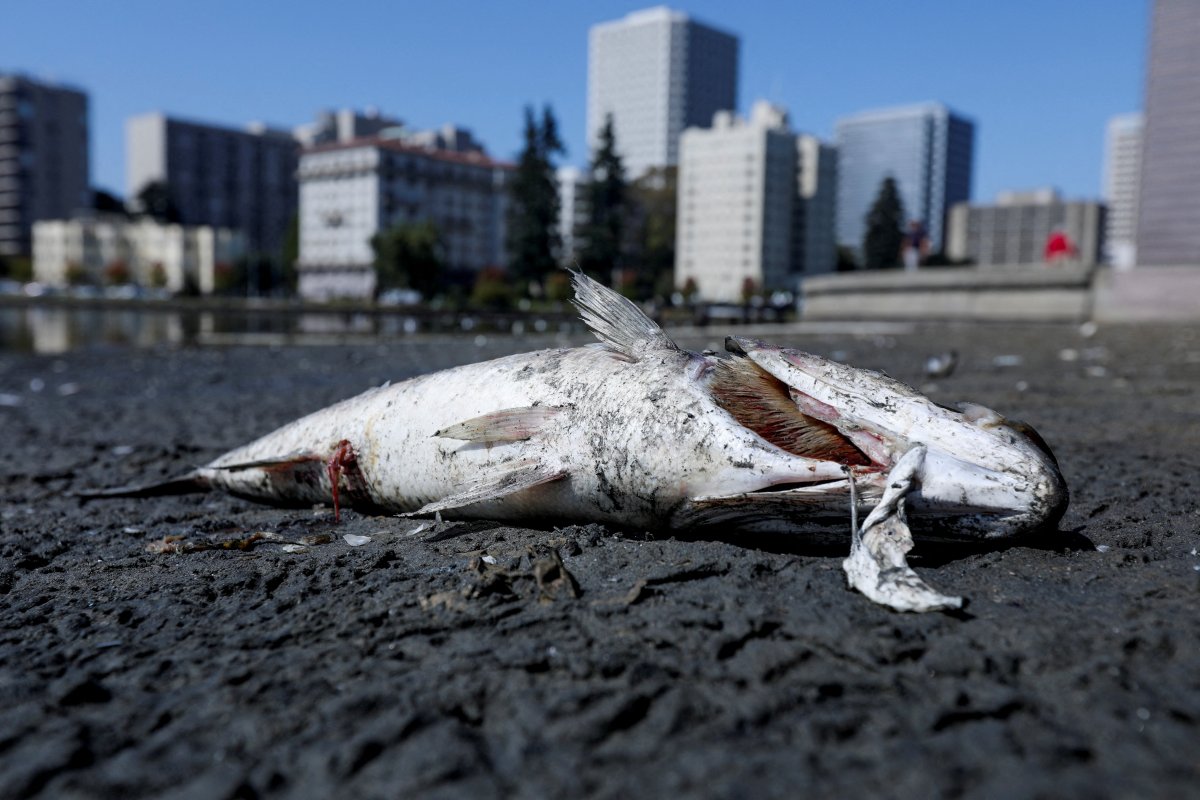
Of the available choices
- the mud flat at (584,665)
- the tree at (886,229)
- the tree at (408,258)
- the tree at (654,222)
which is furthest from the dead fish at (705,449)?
the tree at (654,222)

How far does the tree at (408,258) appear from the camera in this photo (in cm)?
8388

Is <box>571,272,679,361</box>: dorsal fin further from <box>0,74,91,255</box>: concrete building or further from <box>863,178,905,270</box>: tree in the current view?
<box>0,74,91,255</box>: concrete building

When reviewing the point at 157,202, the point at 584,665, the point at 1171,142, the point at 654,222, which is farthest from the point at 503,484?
the point at 157,202

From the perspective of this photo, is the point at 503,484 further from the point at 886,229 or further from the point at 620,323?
the point at 886,229

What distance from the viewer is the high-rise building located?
1119 inches

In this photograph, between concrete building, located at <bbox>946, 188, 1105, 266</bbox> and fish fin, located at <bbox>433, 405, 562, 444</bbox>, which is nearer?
fish fin, located at <bbox>433, 405, 562, 444</bbox>

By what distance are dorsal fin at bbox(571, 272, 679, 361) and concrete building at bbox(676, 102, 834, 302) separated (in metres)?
122

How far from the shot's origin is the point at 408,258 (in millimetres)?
84500

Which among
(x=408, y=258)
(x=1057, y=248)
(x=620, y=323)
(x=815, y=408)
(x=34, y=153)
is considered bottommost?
(x=815, y=408)

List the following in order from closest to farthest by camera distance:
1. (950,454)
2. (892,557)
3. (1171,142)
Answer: (892,557), (950,454), (1171,142)

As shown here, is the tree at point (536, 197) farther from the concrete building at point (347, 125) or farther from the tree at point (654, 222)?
the concrete building at point (347, 125)

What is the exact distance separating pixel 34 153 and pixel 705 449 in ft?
549

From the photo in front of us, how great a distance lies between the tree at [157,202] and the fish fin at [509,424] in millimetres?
158004

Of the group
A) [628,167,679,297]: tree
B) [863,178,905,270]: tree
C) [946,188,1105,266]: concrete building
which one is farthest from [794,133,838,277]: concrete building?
[946,188,1105,266]: concrete building
